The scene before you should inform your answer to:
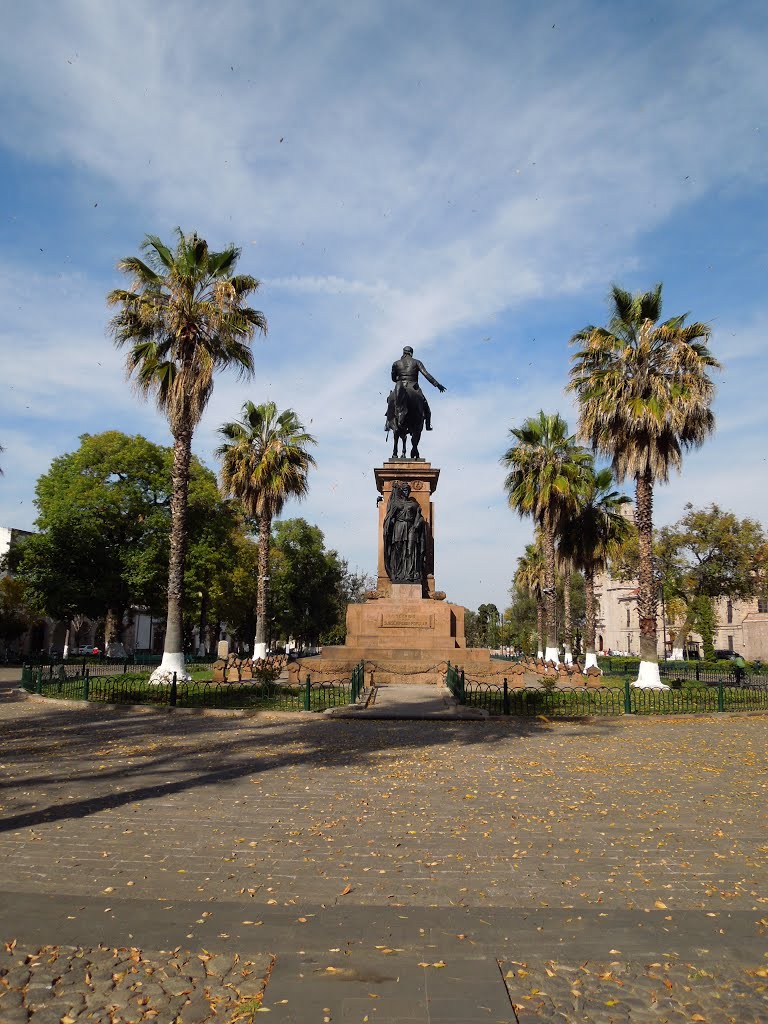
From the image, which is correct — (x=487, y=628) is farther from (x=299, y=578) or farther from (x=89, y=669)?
(x=89, y=669)

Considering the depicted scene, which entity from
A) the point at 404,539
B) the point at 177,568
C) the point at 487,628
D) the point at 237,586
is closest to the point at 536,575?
the point at 237,586

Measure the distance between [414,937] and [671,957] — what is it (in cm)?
160

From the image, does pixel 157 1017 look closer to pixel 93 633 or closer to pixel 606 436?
pixel 606 436

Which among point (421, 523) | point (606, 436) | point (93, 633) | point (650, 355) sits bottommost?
point (93, 633)

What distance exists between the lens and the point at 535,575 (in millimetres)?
48938

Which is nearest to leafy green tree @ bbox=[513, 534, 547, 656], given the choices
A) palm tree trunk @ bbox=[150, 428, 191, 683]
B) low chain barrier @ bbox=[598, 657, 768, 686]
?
low chain barrier @ bbox=[598, 657, 768, 686]

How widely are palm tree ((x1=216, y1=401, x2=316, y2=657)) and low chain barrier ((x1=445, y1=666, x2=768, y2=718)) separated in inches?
557

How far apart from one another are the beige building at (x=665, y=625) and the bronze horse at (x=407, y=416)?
130 feet

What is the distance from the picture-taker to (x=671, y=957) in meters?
4.45

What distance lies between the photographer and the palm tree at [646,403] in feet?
77.5

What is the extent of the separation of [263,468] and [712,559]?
26.1 metres

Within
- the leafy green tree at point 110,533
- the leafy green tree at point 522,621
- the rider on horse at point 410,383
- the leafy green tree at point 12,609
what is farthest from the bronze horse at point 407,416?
the leafy green tree at point 522,621

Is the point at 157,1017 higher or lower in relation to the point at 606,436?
lower

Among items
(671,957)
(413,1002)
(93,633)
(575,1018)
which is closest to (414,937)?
(413,1002)
